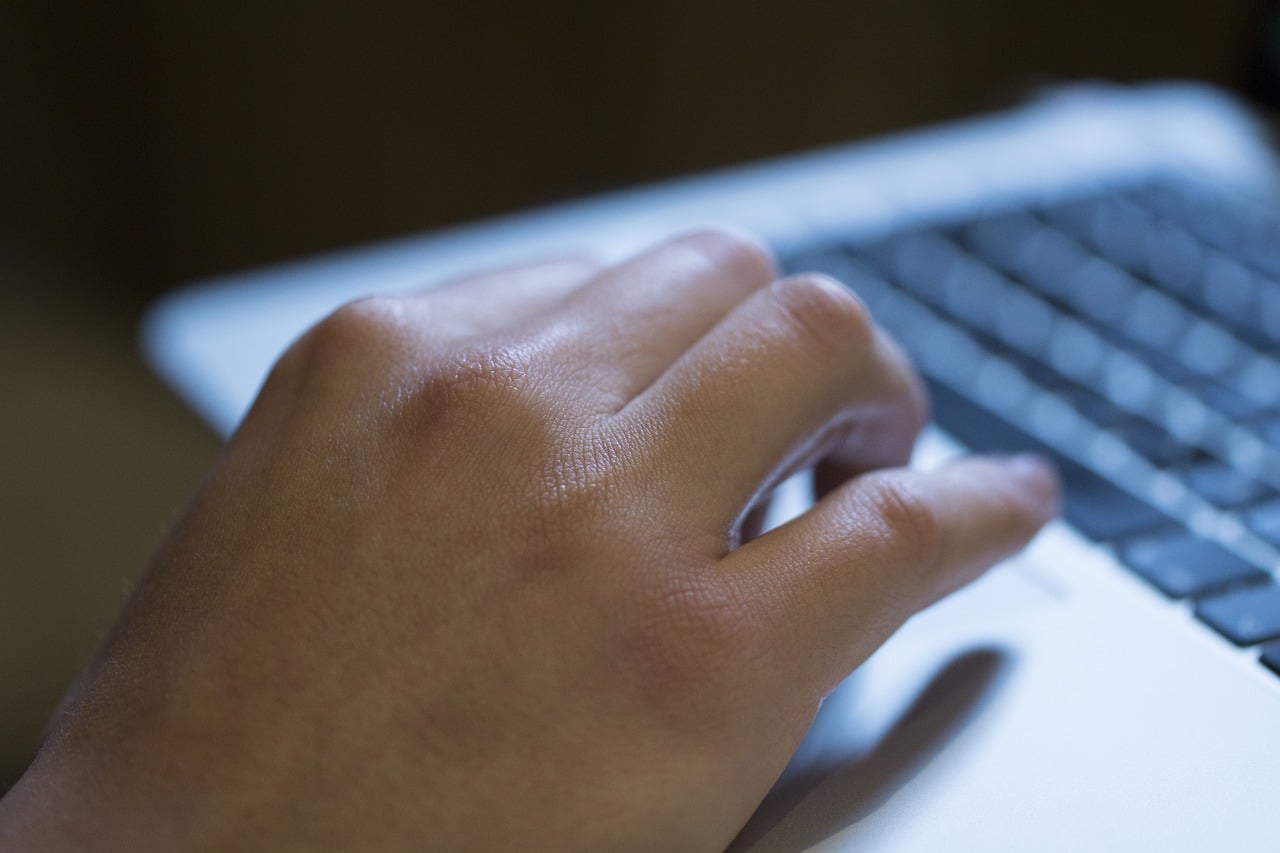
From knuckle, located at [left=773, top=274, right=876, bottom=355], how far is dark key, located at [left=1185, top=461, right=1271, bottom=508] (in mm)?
177

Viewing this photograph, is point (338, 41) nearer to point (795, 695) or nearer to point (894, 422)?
point (894, 422)

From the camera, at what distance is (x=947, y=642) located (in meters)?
0.43

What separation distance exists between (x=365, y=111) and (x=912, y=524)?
127cm

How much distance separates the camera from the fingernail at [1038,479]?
1.52ft

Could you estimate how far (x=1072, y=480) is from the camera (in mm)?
529

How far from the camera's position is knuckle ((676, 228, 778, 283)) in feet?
1.63

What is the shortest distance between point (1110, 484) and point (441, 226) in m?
1.22

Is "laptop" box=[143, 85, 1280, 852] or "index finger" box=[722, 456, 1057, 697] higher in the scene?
"index finger" box=[722, 456, 1057, 697]

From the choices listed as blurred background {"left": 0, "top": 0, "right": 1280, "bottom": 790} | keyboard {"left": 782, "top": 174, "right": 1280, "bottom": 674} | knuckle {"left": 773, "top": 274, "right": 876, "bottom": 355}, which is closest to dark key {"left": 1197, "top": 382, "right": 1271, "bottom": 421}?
keyboard {"left": 782, "top": 174, "right": 1280, "bottom": 674}

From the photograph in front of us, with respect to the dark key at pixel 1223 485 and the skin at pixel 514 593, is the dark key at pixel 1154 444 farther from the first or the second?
the skin at pixel 514 593

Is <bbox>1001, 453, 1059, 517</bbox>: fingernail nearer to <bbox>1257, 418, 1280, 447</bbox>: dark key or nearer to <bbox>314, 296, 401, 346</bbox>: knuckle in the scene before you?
<bbox>1257, 418, 1280, 447</bbox>: dark key

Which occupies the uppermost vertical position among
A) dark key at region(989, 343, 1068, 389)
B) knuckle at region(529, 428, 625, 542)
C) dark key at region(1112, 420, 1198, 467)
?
knuckle at region(529, 428, 625, 542)

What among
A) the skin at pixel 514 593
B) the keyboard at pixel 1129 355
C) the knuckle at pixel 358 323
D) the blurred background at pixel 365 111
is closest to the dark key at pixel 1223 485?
the keyboard at pixel 1129 355

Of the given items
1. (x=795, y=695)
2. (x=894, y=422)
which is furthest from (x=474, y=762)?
(x=894, y=422)
